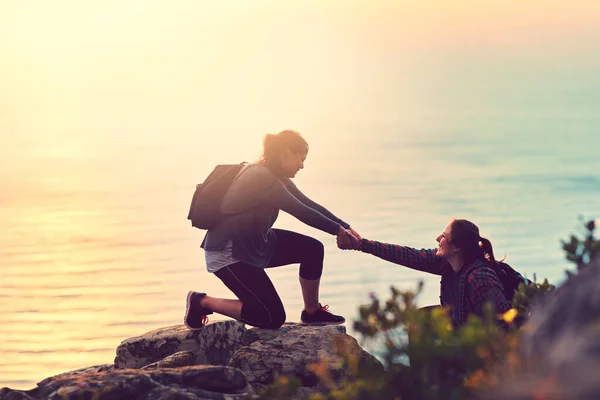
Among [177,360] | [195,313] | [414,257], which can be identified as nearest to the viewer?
[177,360]

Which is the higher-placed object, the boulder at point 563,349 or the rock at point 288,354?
the rock at point 288,354

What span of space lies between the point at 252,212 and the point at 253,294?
681 millimetres

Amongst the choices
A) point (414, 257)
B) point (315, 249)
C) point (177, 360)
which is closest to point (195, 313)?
point (177, 360)

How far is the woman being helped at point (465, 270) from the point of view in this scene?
8.93m

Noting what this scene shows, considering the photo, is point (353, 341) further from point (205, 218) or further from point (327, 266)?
point (327, 266)

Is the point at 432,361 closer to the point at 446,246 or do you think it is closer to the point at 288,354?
the point at 446,246

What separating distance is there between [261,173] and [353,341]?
1.60 metres

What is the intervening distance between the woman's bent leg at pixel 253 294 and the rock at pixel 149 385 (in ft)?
7.72

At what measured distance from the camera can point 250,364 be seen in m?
9.94

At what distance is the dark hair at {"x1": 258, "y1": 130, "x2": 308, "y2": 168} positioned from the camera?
400 inches

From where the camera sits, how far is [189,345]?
10367mm

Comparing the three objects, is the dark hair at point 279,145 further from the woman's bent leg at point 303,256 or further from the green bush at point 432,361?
the green bush at point 432,361

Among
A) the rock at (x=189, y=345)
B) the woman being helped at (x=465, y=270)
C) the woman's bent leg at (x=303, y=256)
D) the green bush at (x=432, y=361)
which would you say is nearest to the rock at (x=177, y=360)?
the rock at (x=189, y=345)

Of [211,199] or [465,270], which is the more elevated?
[211,199]
